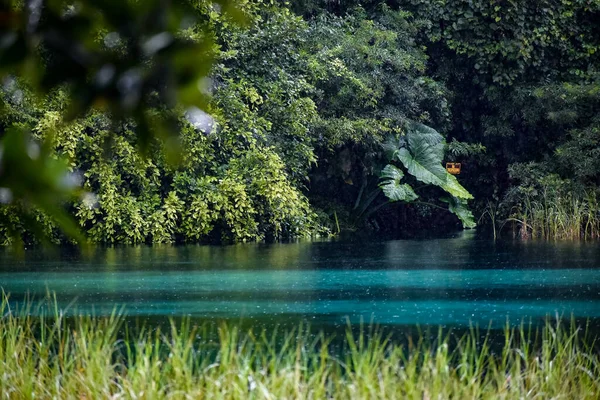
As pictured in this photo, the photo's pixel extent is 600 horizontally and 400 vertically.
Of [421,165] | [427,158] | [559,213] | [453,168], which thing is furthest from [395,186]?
[559,213]

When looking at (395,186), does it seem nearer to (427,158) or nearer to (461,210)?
(427,158)

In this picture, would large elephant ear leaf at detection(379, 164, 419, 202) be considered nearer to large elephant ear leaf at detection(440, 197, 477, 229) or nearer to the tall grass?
large elephant ear leaf at detection(440, 197, 477, 229)

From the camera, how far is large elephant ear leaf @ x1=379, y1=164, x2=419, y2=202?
16656 millimetres

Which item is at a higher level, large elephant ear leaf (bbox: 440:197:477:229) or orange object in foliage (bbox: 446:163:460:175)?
orange object in foliage (bbox: 446:163:460:175)

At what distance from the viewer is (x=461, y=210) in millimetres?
17656

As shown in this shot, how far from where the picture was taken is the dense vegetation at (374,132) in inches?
552

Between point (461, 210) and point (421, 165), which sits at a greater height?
point (421, 165)

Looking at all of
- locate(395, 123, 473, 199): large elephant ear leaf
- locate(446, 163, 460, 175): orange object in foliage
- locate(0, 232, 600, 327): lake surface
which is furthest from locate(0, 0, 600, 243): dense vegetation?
locate(0, 232, 600, 327): lake surface

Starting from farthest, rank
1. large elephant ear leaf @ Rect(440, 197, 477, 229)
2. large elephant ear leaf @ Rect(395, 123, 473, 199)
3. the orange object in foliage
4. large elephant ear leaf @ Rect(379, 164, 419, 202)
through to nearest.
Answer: the orange object in foliage < large elephant ear leaf @ Rect(440, 197, 477, 229) < large elephant ear leaf @ Rect(395, 123, 473, 199) < large elephant ear leaf @ Rect(379, 164, 419, 202)

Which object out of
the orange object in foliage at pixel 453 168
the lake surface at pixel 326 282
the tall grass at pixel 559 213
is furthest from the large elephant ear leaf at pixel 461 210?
the lake surface at pixel 326 282

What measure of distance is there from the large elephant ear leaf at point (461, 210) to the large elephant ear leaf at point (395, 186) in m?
0.93

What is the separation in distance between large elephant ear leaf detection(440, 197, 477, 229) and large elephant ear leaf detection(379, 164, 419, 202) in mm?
932

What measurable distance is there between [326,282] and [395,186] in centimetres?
779

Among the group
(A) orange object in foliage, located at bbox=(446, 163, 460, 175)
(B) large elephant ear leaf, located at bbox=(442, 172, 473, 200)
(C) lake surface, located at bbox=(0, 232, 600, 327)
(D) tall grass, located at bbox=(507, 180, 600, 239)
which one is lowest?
(C) lake surface, located at bbox=(0, 232, 600, 327)
